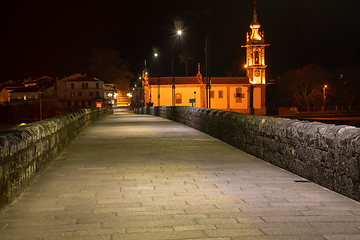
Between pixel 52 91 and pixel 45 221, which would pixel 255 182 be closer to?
pixel 45 221

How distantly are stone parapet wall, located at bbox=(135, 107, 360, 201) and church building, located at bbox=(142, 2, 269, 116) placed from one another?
7271cm

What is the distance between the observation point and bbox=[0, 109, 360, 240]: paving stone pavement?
4.51 metres

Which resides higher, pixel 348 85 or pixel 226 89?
pixel 348 85

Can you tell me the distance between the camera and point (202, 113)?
18.3m

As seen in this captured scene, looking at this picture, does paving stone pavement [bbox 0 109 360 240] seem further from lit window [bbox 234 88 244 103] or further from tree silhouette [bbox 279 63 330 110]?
tree silhouette [bbox 279 63 330 110]

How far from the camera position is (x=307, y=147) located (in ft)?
24.1

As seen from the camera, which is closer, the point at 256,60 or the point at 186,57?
the point at 256,60

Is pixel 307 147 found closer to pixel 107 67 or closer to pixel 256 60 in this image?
pixel 256 60

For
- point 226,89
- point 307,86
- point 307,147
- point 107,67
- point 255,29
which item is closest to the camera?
point 307,147

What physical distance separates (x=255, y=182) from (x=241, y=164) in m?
2.02

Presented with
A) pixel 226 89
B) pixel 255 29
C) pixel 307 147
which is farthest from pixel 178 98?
pixel 307 147

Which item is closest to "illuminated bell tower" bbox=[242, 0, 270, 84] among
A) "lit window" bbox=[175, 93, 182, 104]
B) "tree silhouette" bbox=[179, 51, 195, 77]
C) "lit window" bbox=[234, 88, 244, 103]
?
"lit window" bbox=[234, 88, 244, 103]

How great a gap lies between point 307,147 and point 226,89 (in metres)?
82.6

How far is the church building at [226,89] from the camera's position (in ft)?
279
